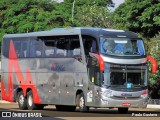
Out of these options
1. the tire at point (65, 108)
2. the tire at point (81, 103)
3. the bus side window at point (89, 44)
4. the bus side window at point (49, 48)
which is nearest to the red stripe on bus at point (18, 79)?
the tire at point (65, 108)

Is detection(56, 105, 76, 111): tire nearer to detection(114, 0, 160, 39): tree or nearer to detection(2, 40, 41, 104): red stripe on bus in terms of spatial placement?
detection(2, 40, 41, 104): red stripe on bus

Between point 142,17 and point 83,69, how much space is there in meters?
20.5

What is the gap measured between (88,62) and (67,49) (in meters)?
1.90

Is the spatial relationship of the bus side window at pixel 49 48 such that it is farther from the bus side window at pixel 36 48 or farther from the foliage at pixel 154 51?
the foliage at pixel 154 51

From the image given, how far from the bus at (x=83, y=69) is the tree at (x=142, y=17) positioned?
16744 millimetres

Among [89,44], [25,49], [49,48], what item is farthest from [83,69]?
[25,49]

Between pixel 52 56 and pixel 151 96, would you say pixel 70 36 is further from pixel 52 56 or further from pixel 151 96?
pixel 151 96

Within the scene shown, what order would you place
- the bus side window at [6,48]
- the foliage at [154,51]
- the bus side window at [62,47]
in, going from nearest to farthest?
1. the bus side window at [62,47]
2. the bus side window at [6,48]
3. the foliage at [154,51]

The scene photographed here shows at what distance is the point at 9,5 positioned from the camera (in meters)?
70.3

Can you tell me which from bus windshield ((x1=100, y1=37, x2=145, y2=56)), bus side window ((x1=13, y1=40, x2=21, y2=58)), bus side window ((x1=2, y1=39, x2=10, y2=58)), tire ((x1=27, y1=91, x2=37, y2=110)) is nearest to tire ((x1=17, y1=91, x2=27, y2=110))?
tire ((x1=27, y1=91, x2=37, y2=110))

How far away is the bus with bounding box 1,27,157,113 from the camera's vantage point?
1171 inches

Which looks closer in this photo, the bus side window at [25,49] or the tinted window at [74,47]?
the tinted window at [74,47]

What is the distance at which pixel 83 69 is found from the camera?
30.6 m

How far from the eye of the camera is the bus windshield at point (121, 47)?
29719 millimetres
